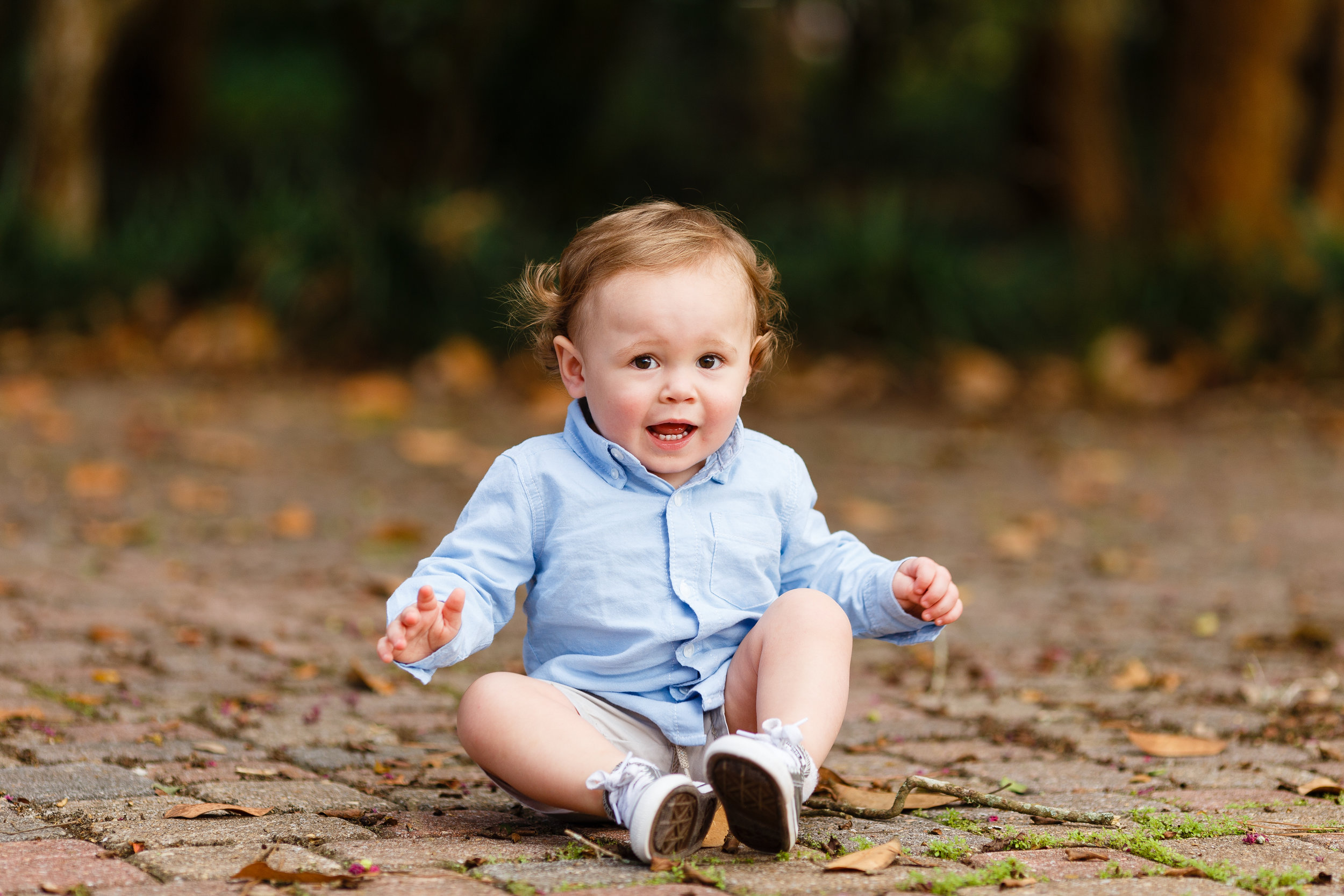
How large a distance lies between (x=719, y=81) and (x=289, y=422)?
16.0 m

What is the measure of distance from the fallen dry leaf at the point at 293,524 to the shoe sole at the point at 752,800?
354 centimetres

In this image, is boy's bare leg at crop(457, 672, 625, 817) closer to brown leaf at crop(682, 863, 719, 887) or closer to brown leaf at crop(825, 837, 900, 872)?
brown leaf at crop(682, 863, 719, 887)

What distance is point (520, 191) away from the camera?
37.9 ft

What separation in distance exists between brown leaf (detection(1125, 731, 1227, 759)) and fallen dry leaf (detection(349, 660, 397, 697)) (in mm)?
1629

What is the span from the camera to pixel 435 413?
7.61m

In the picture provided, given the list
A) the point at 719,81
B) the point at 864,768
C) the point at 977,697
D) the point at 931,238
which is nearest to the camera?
the point at 864,768

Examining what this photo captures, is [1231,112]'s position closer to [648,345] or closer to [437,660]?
[648,345]

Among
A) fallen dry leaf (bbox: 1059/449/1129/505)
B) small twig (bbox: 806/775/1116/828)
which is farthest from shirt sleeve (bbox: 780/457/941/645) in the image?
fallen dry leaf (bbox: 1059/449/1129/505)

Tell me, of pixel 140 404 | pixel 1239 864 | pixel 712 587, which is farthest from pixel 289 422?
pixel 1239 864

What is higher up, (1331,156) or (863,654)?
(1331,156)

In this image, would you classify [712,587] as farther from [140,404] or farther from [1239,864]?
[140,404]

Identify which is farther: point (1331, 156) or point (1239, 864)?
point (1331, 156)

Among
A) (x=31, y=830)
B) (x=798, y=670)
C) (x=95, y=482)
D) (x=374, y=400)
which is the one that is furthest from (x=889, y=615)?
(x=374, y=400)

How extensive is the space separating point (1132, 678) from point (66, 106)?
764 cm
